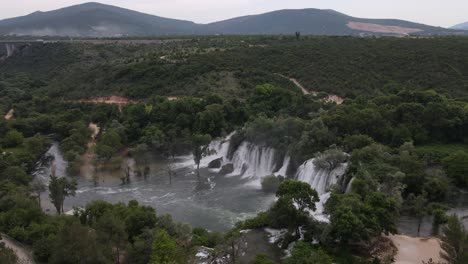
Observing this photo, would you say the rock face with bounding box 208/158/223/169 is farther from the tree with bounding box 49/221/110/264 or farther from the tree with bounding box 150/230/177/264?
the tree with bounding box 49/221/110/264

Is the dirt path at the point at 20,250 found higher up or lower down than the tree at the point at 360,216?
lower down

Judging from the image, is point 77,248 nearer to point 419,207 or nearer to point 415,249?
point 415,249

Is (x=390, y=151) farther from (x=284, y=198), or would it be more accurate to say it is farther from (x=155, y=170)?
(x=155, y=170)

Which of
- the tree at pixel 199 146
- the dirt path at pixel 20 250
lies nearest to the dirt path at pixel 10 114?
the tree at pixel 199 146

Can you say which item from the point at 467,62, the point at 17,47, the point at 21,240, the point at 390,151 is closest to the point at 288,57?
the point at 467,62

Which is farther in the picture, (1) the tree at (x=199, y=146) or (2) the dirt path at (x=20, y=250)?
(1) the tree at (x=199, y=146)

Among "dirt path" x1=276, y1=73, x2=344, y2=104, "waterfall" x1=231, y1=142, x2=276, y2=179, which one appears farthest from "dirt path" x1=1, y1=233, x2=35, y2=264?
"dirt path" x1=276, y1=73, x2=344, y2=104

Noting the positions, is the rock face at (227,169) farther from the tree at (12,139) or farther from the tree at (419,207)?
the tree at (12,139)
